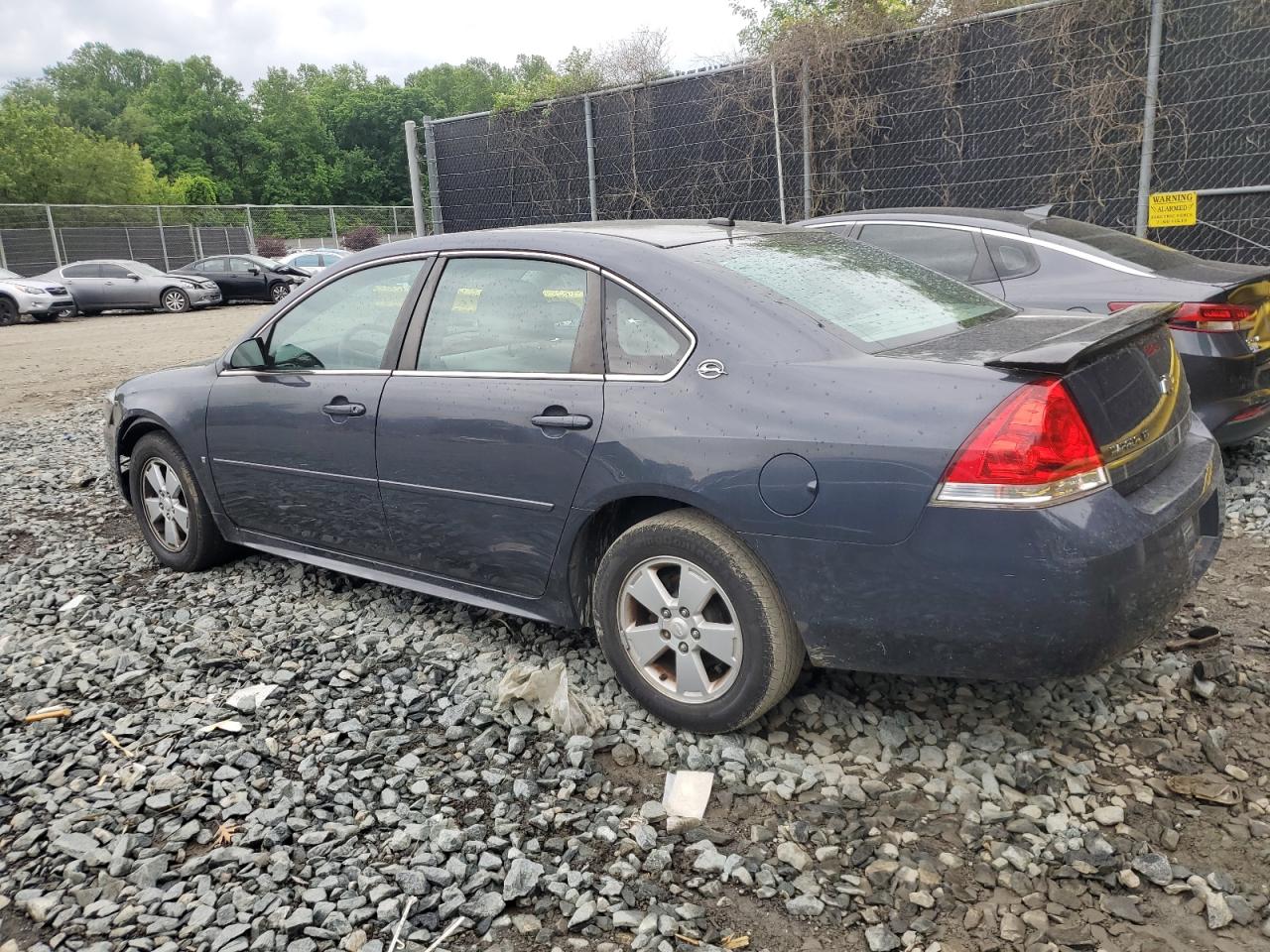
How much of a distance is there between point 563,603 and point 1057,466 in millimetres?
1705

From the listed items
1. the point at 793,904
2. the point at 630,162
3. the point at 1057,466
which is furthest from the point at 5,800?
the point at 630,162

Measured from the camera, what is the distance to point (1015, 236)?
604cm

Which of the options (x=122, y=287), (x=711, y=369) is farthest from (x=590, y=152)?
(x=122, y=287)

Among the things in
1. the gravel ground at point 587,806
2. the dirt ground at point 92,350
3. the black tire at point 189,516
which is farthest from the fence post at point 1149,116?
the dirt ground at point 92,350

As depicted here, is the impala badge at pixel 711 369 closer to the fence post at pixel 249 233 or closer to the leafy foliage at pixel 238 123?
the fence post at pixel 249 233

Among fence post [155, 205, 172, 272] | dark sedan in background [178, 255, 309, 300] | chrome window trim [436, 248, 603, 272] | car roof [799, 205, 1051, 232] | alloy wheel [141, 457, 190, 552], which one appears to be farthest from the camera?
fence post [155, 205, 172, 272]

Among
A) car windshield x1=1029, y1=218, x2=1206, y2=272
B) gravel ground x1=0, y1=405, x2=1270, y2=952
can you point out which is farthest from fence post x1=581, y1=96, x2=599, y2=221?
gravel ground x1=0, y1=405, x2=1270, y2=952

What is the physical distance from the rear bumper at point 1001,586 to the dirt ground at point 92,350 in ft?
33.2

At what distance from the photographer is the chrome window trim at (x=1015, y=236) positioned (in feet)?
18.2

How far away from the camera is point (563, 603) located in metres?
3.46

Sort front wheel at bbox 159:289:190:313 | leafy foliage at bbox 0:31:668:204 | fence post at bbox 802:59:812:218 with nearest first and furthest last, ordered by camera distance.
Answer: fence post at bbox 802:59:812:218
front wheel at bbox 159:289:190:313
leafy foliage at bbox 0:31:668:204

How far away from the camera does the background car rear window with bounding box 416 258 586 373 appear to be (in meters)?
3.44

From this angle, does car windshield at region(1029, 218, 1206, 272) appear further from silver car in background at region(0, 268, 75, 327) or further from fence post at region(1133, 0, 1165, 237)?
silver car in background at region(0, 268, 75, 327)

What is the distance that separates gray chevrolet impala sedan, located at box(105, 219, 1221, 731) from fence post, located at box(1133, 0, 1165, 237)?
5388 millimetres
